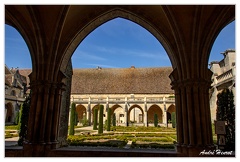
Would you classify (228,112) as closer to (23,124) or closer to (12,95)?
(23,124)

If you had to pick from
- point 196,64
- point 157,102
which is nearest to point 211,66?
point 157,102

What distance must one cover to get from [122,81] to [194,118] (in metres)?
31.0

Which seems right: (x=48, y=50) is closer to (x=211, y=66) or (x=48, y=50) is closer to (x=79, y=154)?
(x=79, y=154)

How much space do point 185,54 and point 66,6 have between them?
4351mm

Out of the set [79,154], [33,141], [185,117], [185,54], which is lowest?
[79,154]

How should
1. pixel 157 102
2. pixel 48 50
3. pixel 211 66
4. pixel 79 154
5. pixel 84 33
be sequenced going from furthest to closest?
pixel 157 102 → pixel 211 66 → pixel 84 33 → pixel 48 50 → pixel 79 154

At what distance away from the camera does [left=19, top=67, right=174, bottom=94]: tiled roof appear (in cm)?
3472

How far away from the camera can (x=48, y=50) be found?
6.43m

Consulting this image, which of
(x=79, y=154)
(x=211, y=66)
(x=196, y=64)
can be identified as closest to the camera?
(x=79, y=154)

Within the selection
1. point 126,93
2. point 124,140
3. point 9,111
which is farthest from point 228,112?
point 9,111

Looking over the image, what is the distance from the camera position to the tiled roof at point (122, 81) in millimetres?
34719

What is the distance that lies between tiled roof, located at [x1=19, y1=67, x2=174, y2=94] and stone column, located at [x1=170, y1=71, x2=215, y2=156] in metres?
28.4

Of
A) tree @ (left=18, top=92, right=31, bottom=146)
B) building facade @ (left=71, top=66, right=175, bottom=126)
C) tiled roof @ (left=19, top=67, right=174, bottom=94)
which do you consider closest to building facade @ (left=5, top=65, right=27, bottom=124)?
tiled roof @ (left=19, top=67, right=174, bottom=94)

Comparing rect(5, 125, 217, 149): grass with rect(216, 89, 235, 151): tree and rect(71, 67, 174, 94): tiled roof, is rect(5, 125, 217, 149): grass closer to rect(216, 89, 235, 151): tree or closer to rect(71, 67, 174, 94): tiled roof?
rect(216, 89, 235, 151): tree
